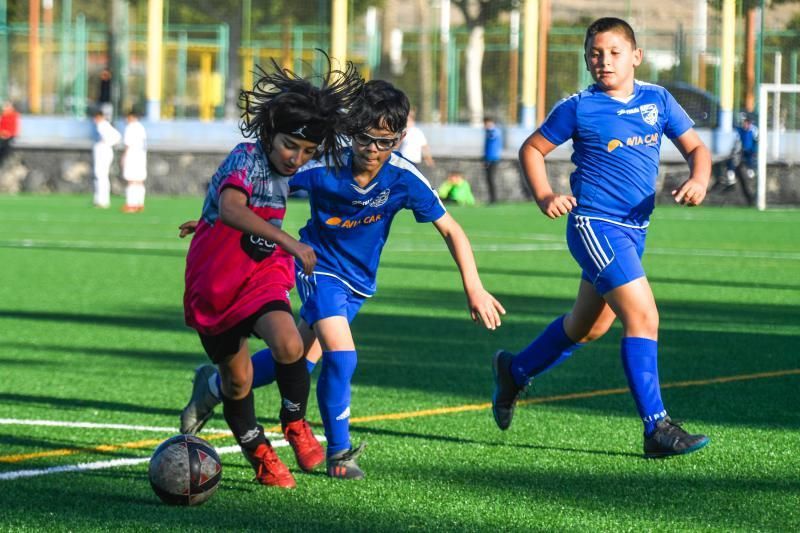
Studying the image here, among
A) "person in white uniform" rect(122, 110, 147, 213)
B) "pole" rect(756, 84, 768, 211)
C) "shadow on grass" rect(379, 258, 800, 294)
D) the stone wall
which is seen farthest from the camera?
the stone wall

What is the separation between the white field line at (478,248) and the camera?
19953 millimetres

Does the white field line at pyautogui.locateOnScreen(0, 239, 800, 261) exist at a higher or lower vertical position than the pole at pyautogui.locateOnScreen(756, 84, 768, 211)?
lower

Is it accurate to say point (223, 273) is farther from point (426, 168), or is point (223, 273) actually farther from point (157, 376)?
point (426, 168)

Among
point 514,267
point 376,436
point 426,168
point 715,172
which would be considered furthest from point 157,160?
point 376,436

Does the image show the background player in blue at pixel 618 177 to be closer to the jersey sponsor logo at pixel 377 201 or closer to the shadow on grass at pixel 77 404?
the jersey sponsor logo at pixel 377 201

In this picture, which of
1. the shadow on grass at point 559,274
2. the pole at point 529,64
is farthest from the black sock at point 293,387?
the pole at point 529,64

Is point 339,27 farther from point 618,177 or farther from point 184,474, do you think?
point 184,474

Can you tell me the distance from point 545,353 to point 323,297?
1.47 m

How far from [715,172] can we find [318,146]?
29855 mm

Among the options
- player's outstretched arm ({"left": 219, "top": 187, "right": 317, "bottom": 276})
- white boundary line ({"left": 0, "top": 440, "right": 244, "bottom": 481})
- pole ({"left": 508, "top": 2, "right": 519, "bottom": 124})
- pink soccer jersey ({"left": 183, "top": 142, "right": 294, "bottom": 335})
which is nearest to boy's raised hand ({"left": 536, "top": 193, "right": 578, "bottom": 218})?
pink soccer jersey ({"left": 183, "top": 142, "right": 294, "bottom": 335})

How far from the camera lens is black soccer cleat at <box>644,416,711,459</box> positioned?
627cm

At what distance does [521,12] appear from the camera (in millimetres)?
39562

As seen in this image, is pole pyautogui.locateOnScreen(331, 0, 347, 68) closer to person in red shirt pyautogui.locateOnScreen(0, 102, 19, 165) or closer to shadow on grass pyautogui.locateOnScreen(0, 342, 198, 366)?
person in red shirt pyautogui.locateOnScreen(0, 102, 19, 165)

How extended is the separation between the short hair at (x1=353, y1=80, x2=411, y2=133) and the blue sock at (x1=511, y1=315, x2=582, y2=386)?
1.61 m
